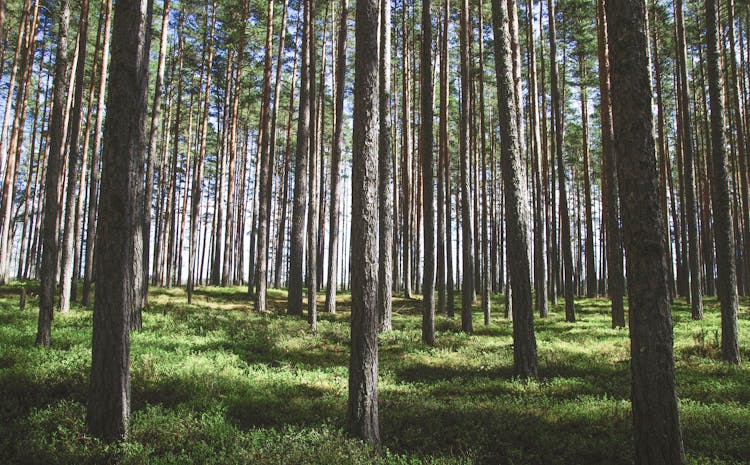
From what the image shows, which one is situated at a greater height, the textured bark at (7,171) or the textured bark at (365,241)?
the textured bark at (7,171)

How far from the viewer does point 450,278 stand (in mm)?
18500

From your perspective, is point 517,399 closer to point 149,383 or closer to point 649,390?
point 649,390

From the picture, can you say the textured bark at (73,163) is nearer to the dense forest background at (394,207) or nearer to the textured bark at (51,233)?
the dense forest background at (394,207)

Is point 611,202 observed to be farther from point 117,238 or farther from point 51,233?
point 51,233

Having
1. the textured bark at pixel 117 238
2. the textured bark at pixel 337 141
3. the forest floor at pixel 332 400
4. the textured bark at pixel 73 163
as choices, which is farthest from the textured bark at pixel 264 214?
→ the textured bark at pixel 117 238

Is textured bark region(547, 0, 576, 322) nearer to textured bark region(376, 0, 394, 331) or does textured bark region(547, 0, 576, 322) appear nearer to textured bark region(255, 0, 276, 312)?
textured bark region(376, 0, 394, 331)

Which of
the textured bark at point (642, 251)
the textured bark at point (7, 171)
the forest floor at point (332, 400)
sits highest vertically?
the textured bark at point (7, 171)

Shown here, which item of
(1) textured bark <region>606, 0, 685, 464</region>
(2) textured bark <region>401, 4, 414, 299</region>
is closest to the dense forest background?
(1) textured bark <region>606, 0, 685, 464</region>

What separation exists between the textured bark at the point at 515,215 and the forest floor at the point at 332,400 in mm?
783

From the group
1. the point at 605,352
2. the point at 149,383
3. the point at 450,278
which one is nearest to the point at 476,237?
the point at 450,278

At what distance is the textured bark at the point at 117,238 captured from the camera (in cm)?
577

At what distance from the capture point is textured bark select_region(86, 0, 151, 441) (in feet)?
18.9

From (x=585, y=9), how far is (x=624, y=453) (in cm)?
2217

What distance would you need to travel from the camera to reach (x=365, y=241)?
5.98 m
